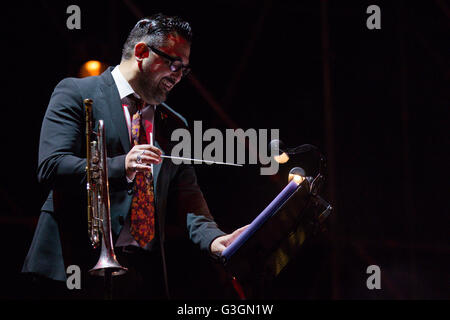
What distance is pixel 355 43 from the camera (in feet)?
14.0

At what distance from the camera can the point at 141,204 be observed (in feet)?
6.93

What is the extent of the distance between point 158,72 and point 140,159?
62 cm

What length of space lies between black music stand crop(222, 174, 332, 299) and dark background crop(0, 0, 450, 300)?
1.92m

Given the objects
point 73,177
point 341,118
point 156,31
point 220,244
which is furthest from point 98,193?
point 341,118

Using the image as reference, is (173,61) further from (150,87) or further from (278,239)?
(278,239)

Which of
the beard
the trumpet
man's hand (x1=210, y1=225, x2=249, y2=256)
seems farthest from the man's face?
man's hand (x1=210, y1=225, x2=249, y2=256)

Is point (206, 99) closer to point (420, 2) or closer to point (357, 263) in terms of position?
point (357, 263)

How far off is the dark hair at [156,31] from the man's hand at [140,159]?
0.67 m

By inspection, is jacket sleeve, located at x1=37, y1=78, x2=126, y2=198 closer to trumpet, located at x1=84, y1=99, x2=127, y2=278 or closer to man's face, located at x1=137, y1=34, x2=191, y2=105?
trumpet, located at x1=84, y1=99, x2=127, y2=278

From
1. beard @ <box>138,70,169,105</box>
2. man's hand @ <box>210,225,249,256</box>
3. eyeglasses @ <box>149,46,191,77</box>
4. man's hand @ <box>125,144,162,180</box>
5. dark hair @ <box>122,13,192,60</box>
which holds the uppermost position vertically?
dark hair @ <box>122,13,192,60</box>

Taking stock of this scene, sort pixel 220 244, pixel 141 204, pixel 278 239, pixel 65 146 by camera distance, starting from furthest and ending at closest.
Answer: pixel 220 244, pixel 141 204, pixel 65 146, pixel 278 239

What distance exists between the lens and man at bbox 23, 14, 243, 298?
1.94m

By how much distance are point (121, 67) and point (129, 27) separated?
1.29m

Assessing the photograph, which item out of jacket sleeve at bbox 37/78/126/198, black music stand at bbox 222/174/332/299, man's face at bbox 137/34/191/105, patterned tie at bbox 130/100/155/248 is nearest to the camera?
black music stand at bbox 222/174/332/299
